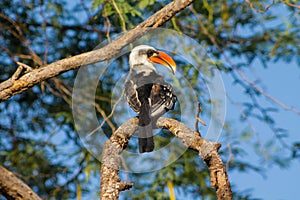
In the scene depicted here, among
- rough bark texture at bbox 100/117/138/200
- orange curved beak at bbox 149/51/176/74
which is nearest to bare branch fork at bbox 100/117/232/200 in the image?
rough bark texture at bbox 100/117/138/200

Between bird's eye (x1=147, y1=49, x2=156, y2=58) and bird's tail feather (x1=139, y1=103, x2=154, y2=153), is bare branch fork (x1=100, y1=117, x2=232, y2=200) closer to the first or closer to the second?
bird's tail feather (x1=139, y1=103, x2=154, y2=153)

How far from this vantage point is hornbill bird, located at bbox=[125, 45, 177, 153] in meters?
3.04

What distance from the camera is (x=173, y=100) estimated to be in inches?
125

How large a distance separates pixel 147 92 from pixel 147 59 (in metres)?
0.24

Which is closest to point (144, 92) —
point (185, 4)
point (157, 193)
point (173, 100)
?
point (173, 100)

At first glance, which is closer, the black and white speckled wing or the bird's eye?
the black and white speckled wing

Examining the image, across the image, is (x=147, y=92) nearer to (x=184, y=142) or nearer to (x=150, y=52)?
(x=150, y=52)

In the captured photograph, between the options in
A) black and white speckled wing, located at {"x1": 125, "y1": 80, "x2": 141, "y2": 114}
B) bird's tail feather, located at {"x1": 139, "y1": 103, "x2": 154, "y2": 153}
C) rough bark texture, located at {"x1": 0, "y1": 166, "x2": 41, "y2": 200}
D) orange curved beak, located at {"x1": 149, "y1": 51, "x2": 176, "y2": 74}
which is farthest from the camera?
orange curved beak, located at {"x1": 149, "y1": 51, "x2": 176, "y2": 74}

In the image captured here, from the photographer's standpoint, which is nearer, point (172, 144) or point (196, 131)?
point (196, 131)

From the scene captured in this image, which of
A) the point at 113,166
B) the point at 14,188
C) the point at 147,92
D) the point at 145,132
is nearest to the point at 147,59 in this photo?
the point at 147,92

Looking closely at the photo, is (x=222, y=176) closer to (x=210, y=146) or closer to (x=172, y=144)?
(x=210, y=146)

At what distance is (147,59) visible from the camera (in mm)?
3373

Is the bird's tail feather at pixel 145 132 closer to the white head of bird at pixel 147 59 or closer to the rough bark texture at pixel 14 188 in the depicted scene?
the white head of bird at pixel 147 59

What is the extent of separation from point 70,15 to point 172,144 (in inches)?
123
